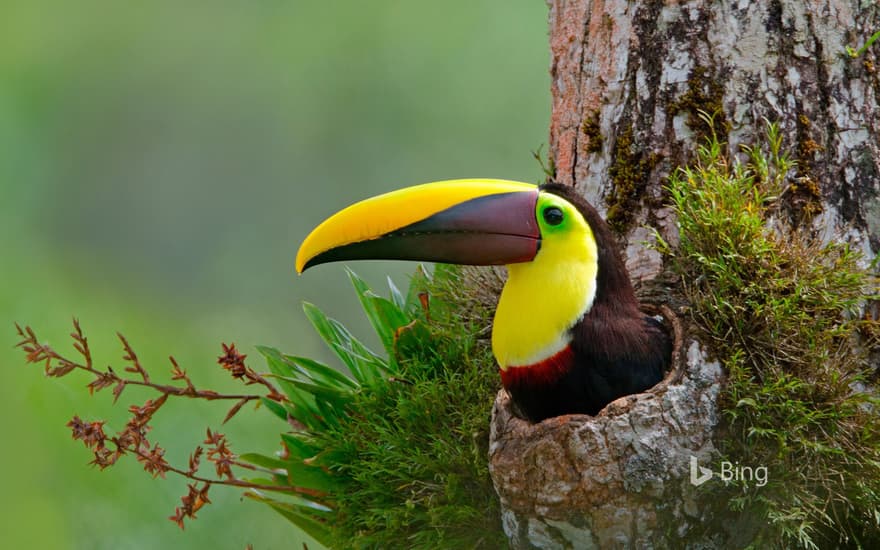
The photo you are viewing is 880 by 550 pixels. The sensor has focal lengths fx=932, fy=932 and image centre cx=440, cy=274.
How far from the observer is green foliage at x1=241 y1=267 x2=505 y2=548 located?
158 cm

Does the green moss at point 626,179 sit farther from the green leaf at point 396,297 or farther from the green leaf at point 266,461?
the green leaf at point 266,461

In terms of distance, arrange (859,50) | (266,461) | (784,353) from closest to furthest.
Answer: (784,353) → (859,50) → (266,461)

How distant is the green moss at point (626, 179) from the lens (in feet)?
5.53

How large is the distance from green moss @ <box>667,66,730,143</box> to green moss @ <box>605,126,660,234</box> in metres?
0.09

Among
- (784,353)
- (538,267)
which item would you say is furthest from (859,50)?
(538,267)

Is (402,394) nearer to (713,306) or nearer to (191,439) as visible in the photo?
(713,306)

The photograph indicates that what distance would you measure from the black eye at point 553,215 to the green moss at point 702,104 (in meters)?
0.36

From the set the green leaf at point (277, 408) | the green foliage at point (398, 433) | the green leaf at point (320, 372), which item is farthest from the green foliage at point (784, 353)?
the green leaf at point (277, 408)

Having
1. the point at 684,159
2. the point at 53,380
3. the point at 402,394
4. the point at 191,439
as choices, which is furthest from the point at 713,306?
the point at 53,380

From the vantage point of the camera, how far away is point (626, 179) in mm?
1692

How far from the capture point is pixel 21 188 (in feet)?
14.6

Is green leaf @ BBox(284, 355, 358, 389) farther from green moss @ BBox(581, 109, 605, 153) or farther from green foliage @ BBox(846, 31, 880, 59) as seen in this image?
green foliage @ BBox(846, 31, 880, 59)

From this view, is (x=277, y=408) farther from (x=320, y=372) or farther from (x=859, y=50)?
(x=859, y=50)

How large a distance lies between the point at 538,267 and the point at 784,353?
388mm
